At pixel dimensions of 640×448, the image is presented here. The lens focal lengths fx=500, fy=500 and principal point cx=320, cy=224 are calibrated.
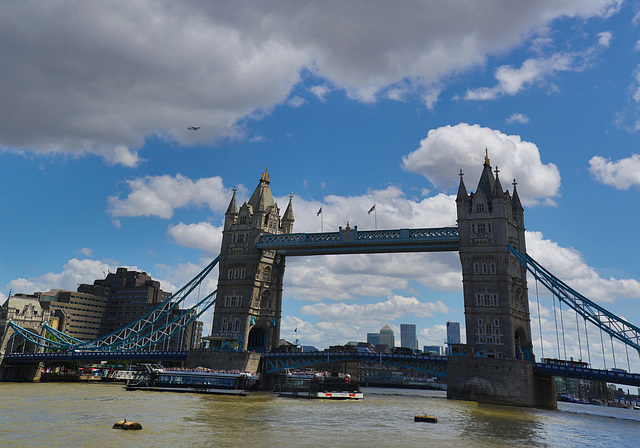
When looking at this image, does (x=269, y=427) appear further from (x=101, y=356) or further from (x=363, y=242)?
Answer: (x=101, y=356)

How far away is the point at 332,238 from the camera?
296 feet

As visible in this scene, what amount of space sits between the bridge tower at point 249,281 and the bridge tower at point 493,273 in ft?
118

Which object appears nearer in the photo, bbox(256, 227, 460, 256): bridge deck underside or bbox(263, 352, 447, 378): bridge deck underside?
bbox(263, 352, 447, 378): bridge deck underside

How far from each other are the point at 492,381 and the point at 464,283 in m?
15.9

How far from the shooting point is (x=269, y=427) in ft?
122

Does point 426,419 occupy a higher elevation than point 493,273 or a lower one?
lower

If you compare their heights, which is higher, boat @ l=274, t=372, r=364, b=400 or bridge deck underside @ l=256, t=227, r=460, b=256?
bridge deck underside @ l=256, t=227, r=460, b=256

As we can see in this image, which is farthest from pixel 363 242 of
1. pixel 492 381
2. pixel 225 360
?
pixel 492 381

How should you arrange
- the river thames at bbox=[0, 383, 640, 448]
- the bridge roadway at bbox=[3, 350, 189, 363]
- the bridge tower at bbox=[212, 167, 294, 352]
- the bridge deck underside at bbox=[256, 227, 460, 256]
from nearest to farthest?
the river thames at bbox=[0, 383, 640, 448] → the bridge deck underside at bbox=[256, 227, 460, 256] → the bridge tower at bbox=[212, 167, 294, 352] → the bridge roadway at bbox=[3, 350, 189, 363]

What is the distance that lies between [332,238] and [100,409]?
52.0 meters

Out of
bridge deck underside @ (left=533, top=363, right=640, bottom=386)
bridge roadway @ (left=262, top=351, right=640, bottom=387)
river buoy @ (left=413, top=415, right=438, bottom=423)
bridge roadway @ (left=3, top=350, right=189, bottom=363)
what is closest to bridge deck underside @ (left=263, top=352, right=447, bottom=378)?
bridge roadway @ (left=262, top=351, right=640, bottom=387)

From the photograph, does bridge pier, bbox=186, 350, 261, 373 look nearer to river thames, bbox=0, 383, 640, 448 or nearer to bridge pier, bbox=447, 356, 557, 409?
river thames, bbox=0, 383, 640, 448

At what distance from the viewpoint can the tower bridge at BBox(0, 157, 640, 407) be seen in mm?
68375

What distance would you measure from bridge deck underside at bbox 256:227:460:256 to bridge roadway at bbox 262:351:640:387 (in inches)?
734
